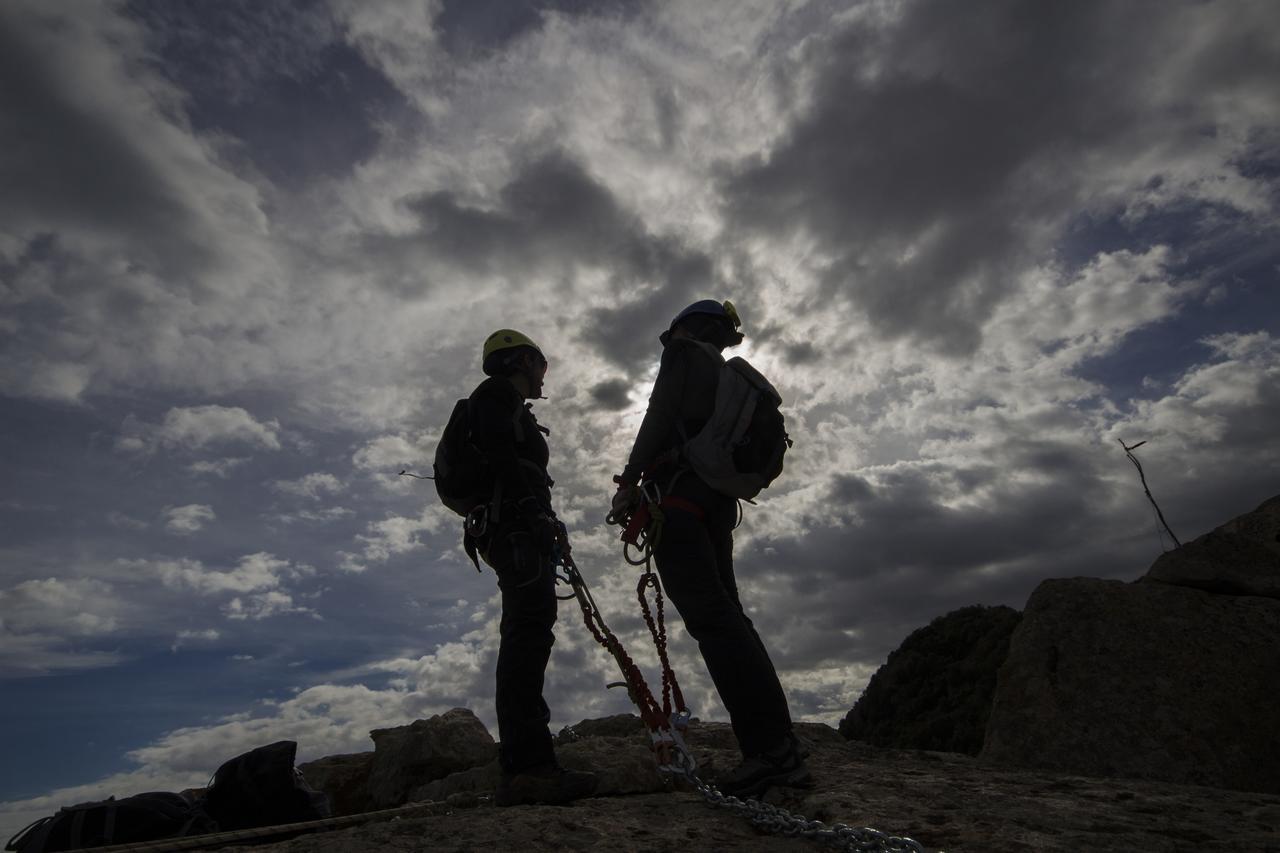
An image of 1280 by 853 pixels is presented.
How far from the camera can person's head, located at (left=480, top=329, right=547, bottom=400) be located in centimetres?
628

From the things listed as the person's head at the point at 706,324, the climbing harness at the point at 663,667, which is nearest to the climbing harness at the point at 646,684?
the climbing harness at the point at 663,667

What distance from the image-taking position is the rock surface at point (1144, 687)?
6.70 m

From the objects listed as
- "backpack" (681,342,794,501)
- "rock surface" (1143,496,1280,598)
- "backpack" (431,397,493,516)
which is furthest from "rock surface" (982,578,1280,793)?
"backpack" (431,397,493,516)

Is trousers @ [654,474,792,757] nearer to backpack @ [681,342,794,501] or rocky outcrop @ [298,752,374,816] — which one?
backpack @ [681,342,794,501]

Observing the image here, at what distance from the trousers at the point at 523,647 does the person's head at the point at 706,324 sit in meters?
1.98

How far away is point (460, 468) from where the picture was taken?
577cm

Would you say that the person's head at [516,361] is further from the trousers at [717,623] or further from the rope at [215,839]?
the rope at [215,839]

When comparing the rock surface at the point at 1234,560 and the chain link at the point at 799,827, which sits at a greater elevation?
the rock surface at the point at 1234,560

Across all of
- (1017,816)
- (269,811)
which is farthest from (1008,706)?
(269,811)

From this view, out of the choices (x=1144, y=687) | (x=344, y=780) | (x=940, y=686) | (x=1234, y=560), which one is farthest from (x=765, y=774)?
(x=940, y=686)

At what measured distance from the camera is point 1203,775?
655cm

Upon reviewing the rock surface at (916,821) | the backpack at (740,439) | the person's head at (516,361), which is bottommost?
the rock surface at (916,821)

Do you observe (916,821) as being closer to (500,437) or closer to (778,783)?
(778,783)

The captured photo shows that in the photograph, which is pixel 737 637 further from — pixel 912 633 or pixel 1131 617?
pixel 912 633
